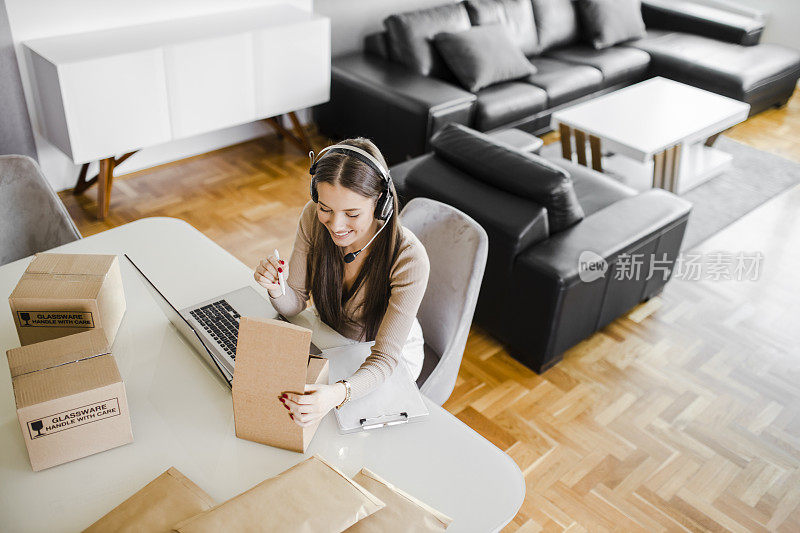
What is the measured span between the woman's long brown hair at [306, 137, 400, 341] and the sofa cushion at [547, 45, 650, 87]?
3561 mm

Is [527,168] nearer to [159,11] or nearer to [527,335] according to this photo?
[527,335]

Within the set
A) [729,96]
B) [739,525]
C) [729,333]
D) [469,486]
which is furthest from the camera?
[729,96]

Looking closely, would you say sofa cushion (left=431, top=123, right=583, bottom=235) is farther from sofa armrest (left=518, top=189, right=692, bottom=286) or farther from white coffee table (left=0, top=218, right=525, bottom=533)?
white coffee table (left=0, top=218, right=525, bottom=533)

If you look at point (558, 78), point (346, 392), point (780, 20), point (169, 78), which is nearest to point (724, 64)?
point (558, 78)

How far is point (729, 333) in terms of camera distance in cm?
288

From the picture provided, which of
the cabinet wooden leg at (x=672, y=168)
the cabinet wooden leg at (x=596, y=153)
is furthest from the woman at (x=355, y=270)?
the cabinet wooden leg at (x=672, y=168)

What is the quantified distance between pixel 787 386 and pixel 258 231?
2.40m

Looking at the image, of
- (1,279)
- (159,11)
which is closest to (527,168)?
(1,279)

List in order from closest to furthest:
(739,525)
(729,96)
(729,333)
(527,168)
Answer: (739,525)
(527,168)
(729,333)
(729,96)

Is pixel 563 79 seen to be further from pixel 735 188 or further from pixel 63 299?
pixel 63 299

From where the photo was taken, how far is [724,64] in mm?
4684

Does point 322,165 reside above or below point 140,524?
above

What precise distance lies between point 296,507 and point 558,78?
3829mm

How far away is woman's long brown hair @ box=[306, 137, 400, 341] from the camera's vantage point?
1.40m
